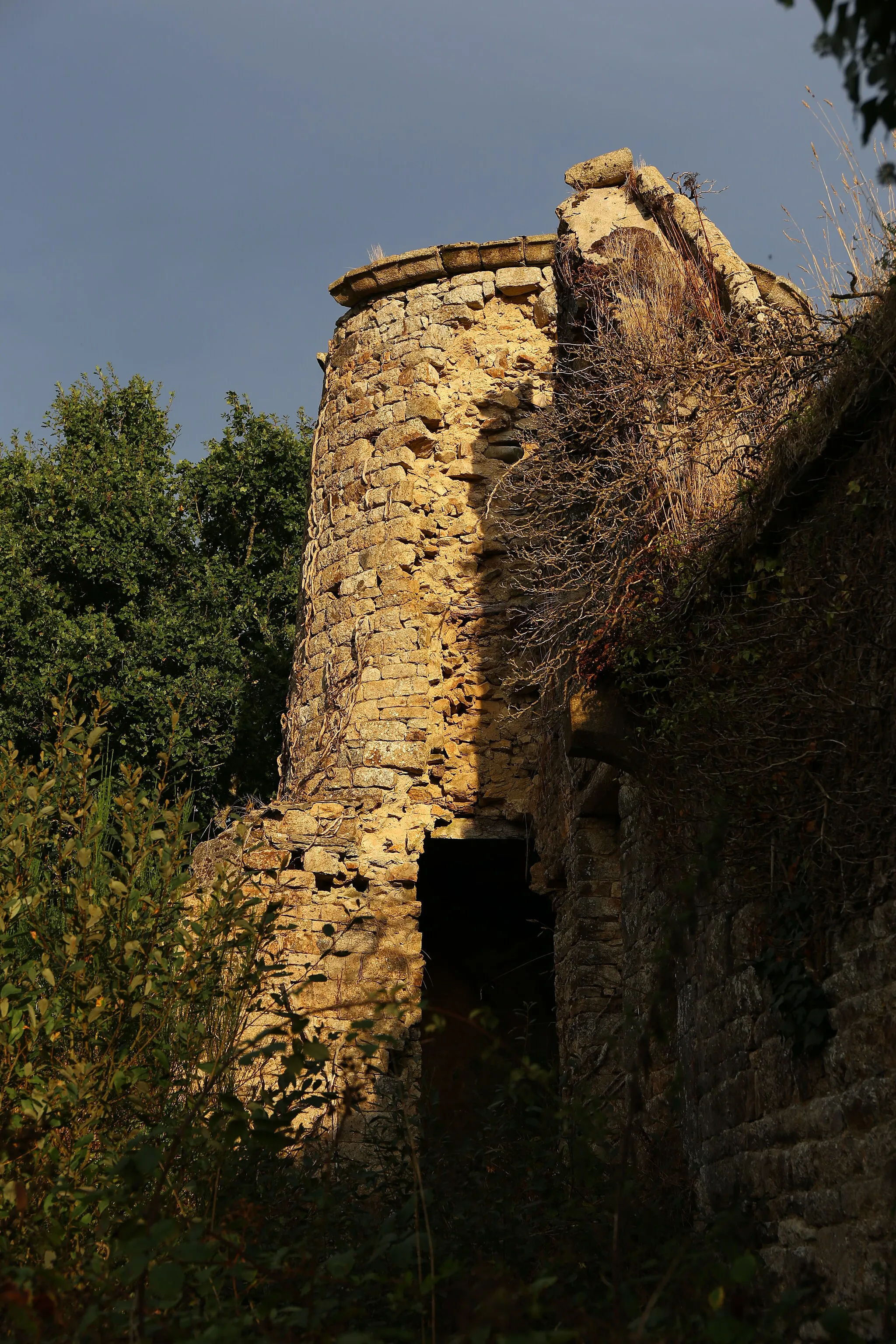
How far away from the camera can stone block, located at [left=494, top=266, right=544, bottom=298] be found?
9.27 m

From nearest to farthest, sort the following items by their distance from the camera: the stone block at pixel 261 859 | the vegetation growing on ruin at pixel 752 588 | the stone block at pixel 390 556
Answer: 1. the vegetation growing on ruin at pixel 752 588
2. the stone block at pixel 261 859
3. the stone block at pixel 390 556

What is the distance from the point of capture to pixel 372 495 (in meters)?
8.88

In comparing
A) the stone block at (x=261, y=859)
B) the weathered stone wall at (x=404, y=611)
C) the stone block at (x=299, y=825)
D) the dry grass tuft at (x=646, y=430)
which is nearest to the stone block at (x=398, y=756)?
the weathered stone wall at (x=404, y=611)

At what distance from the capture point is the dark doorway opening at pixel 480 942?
9.10 m

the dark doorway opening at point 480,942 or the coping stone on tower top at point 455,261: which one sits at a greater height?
the coping stone on tower top at point 455,261

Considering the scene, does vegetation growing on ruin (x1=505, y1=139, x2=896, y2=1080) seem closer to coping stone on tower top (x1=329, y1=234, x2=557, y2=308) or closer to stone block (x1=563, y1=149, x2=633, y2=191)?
stone block (x1=563, y1=149, x2=633, y2=191)

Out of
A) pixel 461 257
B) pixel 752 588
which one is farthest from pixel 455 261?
pixel 752 588

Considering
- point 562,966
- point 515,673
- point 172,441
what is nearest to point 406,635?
point 515,673

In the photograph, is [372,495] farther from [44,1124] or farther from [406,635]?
[44,1124]

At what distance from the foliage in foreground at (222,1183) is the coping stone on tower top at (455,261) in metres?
6.00

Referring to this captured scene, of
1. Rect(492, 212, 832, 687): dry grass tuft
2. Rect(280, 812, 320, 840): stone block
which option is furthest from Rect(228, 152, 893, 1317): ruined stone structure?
Rect(492, 212, 832, 687): dry grass tuft

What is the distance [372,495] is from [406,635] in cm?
125

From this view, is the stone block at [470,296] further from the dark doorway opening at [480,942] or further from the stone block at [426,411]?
the dark doorway opening at [480,942]

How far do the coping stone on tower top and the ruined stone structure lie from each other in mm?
14
